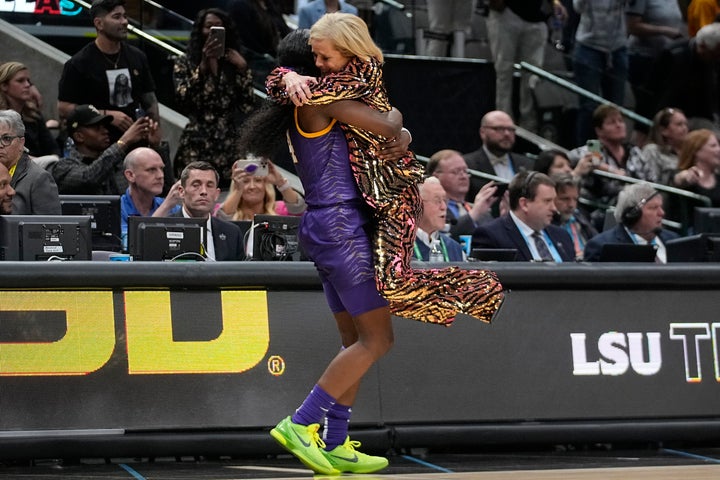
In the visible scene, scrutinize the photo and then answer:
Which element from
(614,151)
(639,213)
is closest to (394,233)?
(639,213)

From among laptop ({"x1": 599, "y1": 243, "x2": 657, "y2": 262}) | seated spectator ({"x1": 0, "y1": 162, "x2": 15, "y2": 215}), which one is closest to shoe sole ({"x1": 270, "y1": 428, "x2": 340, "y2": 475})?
seated spectator ({"x1": 0, "y1": 162, "x2": 15, "y2": 215})

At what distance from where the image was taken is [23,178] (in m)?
8.18

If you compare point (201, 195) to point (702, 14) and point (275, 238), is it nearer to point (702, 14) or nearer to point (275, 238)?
point (275, 238)

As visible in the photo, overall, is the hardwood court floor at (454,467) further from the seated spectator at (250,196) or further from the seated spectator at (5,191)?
the seated spectator at (250,196)

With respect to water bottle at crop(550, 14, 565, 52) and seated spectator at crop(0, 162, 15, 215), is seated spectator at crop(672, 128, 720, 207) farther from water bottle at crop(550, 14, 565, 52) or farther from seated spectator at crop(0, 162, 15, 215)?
seated spectator at crop(0, 162, 15, 215)

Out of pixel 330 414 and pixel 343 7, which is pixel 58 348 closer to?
pixel 330 414

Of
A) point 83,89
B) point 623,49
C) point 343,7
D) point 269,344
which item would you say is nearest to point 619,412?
point 269,344

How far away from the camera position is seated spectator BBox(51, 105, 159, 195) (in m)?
9.66

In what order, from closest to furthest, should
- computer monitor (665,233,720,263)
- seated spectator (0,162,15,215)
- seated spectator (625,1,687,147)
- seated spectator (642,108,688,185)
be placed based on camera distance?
1. seated spectator (0,162,15,215)
2. computer monitor (665,233,720,263)
3. seated spectator (642,108,688,185)
4. seated spectator (625,1,687,147)

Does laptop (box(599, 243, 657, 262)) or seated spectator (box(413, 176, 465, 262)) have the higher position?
seated spectator (box(413, 176, 465, 262))

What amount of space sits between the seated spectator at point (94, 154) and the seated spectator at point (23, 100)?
1.25 ft

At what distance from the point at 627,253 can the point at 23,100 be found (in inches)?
190

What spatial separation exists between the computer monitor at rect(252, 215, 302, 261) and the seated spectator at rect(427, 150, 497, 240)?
2266mm

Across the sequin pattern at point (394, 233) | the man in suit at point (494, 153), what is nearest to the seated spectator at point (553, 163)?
the man in suit at point (494, 153)
